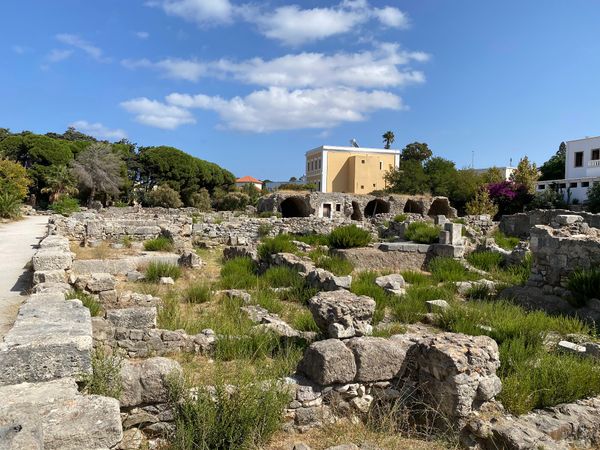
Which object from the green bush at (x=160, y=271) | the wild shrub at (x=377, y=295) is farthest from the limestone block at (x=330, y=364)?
the green bush at (x=160, y=271)

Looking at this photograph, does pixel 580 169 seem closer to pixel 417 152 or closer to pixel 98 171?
pixel 417 152

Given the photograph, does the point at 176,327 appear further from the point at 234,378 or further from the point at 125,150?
the point at 125,150

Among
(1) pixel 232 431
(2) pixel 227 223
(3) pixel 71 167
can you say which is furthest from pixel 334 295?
(3) pixel 71 167

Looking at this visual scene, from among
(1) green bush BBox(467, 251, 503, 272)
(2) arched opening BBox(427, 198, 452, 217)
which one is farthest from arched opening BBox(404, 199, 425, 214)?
(1) green bush BBox(467, 251, 503, 272)

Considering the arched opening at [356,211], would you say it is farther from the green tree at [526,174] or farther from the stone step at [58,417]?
the stone step at [58,417]

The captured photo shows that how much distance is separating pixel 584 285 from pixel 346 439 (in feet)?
21.8

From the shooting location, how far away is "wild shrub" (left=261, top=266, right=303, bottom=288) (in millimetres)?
10273

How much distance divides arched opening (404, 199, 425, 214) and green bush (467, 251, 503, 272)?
2585 cm

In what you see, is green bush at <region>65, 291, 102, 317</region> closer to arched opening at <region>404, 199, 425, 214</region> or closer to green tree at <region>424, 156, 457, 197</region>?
arched opening at <region>404, 199, 425, 214</region>

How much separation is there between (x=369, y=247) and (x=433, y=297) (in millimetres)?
5058

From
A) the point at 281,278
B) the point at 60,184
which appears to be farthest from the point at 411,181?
the point at 281,278

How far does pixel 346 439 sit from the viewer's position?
3.82 metres

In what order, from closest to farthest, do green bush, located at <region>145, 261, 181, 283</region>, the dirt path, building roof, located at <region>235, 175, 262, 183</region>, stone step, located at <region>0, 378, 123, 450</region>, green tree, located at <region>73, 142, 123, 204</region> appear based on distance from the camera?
1. stone step, located at <region>0, 378, 123, 450</region>
2. the dirt path
3. green bush, located at <region>145, 261, 181, 283</region>
4. green tree, located at <region>73, 142, 123, 204</region>
5. building roof, located at <region>235, 175, 262, 183</region>

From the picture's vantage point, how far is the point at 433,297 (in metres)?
8.80
